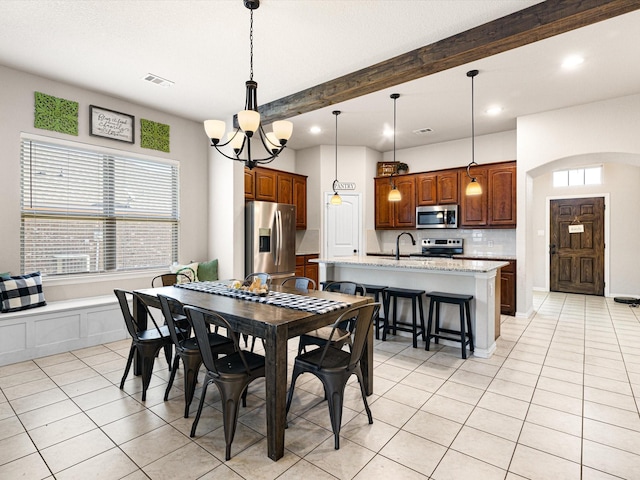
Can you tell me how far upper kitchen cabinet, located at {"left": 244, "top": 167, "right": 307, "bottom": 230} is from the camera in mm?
5725

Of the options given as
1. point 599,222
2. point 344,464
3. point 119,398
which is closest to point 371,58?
point 344,464

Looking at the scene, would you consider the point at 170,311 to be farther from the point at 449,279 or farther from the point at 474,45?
the point at 474,45

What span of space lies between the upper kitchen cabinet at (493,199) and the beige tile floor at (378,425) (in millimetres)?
2569

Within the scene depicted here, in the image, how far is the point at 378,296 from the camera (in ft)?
14.9

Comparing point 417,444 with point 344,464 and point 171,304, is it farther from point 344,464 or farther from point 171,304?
point 171,304

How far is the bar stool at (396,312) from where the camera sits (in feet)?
12.9

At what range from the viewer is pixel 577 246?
7195 millimetres

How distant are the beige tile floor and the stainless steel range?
2.92 metres

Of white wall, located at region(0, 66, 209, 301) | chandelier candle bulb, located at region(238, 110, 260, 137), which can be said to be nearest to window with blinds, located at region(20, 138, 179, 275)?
white wall, located at region(0, 66, 209, 301)

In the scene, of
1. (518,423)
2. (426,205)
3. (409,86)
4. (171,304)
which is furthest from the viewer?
(426,205)

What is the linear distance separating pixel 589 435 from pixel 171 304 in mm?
3048

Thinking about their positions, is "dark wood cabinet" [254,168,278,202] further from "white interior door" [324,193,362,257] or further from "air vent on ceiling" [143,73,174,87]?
"air vent on ceiling" [143,73,174,87]

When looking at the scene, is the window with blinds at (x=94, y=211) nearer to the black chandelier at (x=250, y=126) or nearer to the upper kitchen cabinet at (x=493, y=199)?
the black chandelier at (x=250, y=126)

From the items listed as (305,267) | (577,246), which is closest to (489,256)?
(577,246)
